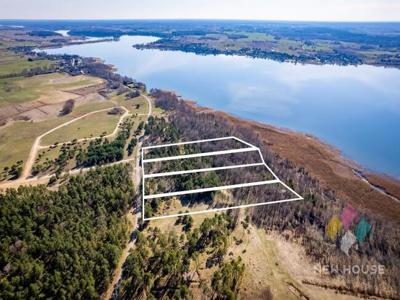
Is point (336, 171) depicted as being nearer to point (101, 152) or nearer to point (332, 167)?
point (332, 167)

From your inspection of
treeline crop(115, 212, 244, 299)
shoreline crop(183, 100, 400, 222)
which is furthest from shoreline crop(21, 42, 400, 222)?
treeline crop(115, 212, 244, 299)

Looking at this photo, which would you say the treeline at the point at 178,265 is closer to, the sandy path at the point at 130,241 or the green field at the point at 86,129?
the sandy path at the point at 130,241

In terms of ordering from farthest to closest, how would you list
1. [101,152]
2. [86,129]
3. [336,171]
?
[86,129]
[336,171]
[101,152]

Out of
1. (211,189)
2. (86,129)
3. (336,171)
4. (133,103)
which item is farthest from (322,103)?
(86,129)

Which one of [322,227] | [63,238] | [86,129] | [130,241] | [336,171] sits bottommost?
[336,171]

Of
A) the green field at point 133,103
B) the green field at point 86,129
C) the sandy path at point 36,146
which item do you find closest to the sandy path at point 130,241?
the green field at point 86,129

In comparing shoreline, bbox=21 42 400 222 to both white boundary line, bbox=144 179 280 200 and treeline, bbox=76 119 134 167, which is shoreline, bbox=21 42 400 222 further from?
treeline, bbox=76 119 134 167
